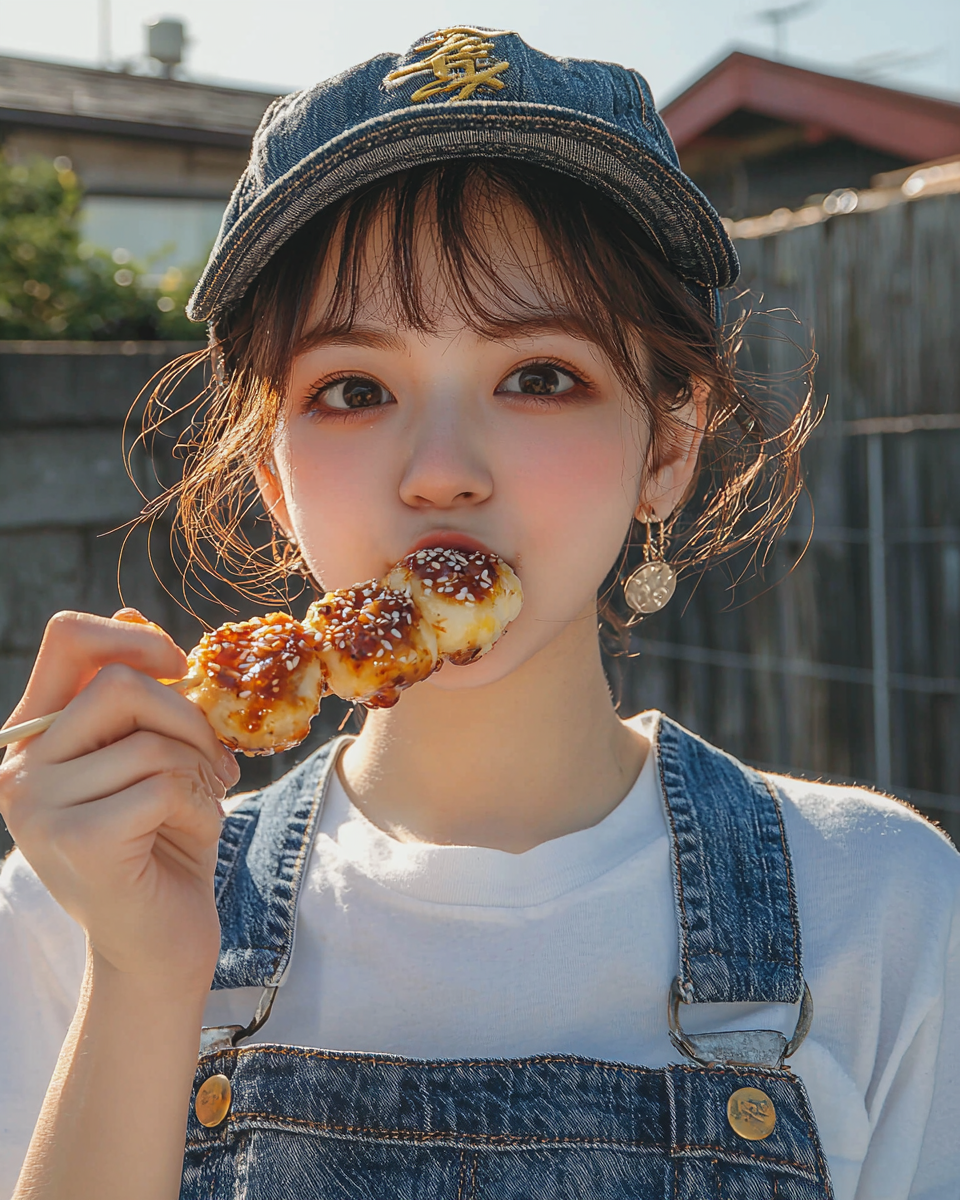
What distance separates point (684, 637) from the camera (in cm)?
586

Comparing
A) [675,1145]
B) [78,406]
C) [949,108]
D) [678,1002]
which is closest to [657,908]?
[678,1002]

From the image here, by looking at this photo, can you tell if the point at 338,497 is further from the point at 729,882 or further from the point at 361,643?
the point at 729,882

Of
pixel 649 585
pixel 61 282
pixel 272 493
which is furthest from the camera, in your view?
pixel 61 282

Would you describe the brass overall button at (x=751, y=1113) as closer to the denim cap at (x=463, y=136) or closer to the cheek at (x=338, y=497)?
the cheek at (x=338, y=497)

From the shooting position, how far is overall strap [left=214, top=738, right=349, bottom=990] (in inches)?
73.5

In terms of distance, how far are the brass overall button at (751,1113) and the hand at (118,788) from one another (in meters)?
0.83

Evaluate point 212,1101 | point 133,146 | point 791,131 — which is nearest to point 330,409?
point 212,1101

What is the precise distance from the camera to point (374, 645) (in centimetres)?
169

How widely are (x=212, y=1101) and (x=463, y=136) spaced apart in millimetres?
1568

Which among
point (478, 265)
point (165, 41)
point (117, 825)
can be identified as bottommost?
point (117, 825)

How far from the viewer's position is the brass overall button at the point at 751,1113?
1.69 metres

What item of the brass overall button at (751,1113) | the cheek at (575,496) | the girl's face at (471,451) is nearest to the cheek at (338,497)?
the girl's face at (471,451)

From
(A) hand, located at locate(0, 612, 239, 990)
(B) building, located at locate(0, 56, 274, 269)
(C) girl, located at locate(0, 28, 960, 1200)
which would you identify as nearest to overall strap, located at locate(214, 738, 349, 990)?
(C) girl, located at locate(0, 28, 960, 1200)

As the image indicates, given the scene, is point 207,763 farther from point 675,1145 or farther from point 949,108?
point 949,108
